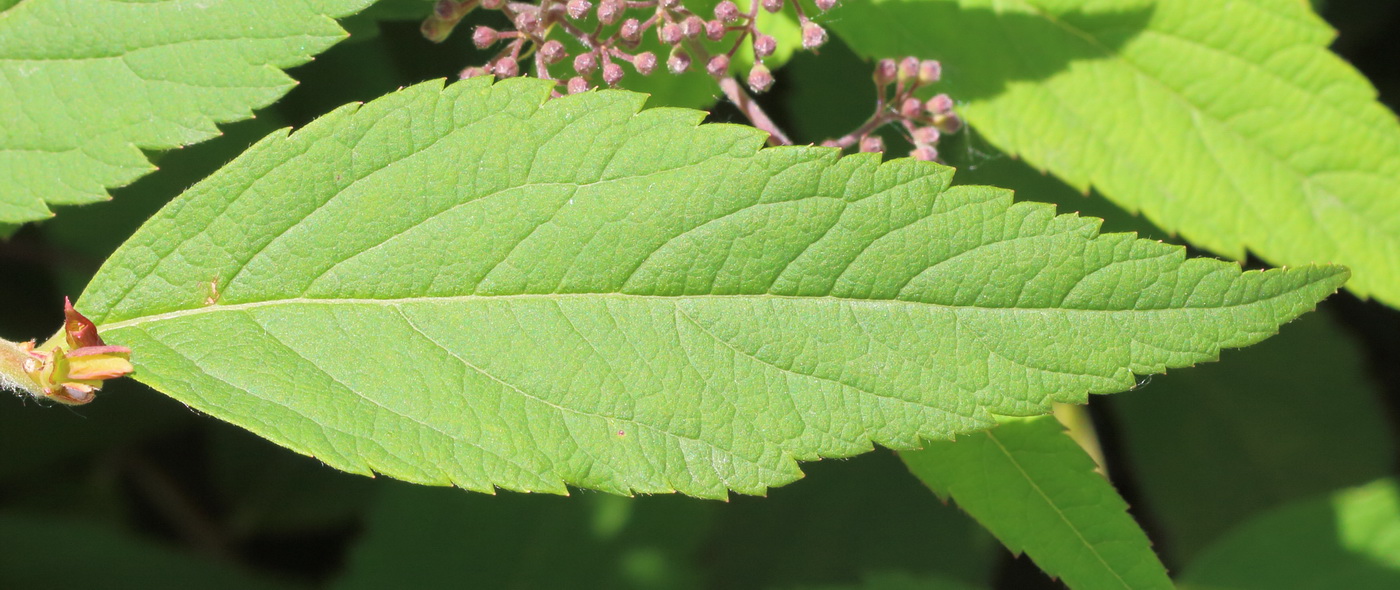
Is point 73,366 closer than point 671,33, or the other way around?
point 73,366

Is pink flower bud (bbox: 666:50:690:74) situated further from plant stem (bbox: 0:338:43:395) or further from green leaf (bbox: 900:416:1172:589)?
plant stem (bbox: 0:338:43:395)

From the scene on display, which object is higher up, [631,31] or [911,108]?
[631,31]

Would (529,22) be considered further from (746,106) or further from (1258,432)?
(1258,432)

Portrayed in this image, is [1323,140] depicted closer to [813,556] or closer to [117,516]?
[813,556]

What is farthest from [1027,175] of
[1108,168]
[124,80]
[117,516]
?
[117,516]

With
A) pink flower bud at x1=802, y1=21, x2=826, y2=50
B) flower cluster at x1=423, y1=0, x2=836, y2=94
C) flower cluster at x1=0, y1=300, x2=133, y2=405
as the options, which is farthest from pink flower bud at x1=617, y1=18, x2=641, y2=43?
flower cluster at x1=0, y1=300, x2=133, y2=405

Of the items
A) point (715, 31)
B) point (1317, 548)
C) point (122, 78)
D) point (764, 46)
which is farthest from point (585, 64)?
point (1317, 548)
